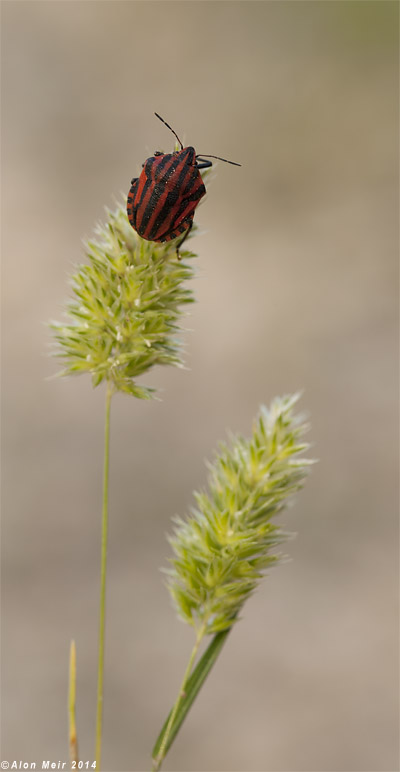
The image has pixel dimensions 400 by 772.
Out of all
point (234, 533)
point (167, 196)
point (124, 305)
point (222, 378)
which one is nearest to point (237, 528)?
point (234, 533)

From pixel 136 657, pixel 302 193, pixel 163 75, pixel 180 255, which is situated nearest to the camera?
pixel 180 255

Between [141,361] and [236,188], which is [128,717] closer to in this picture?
[141,361]

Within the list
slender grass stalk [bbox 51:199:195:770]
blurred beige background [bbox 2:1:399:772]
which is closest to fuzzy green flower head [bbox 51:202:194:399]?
slender grass stalk [bbox 51:199:195:770]

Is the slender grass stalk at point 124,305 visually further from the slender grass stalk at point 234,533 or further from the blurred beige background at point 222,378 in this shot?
the blurred beige background at point 222,378

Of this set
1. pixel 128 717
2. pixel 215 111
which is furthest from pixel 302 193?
pixel 128 717

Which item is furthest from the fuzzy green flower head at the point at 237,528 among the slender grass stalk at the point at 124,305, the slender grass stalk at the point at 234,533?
the slender grass stalk at the point at 124,305

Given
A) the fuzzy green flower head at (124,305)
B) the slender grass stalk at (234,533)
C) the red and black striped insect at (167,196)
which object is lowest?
the slender grass stalk at (234,533)
